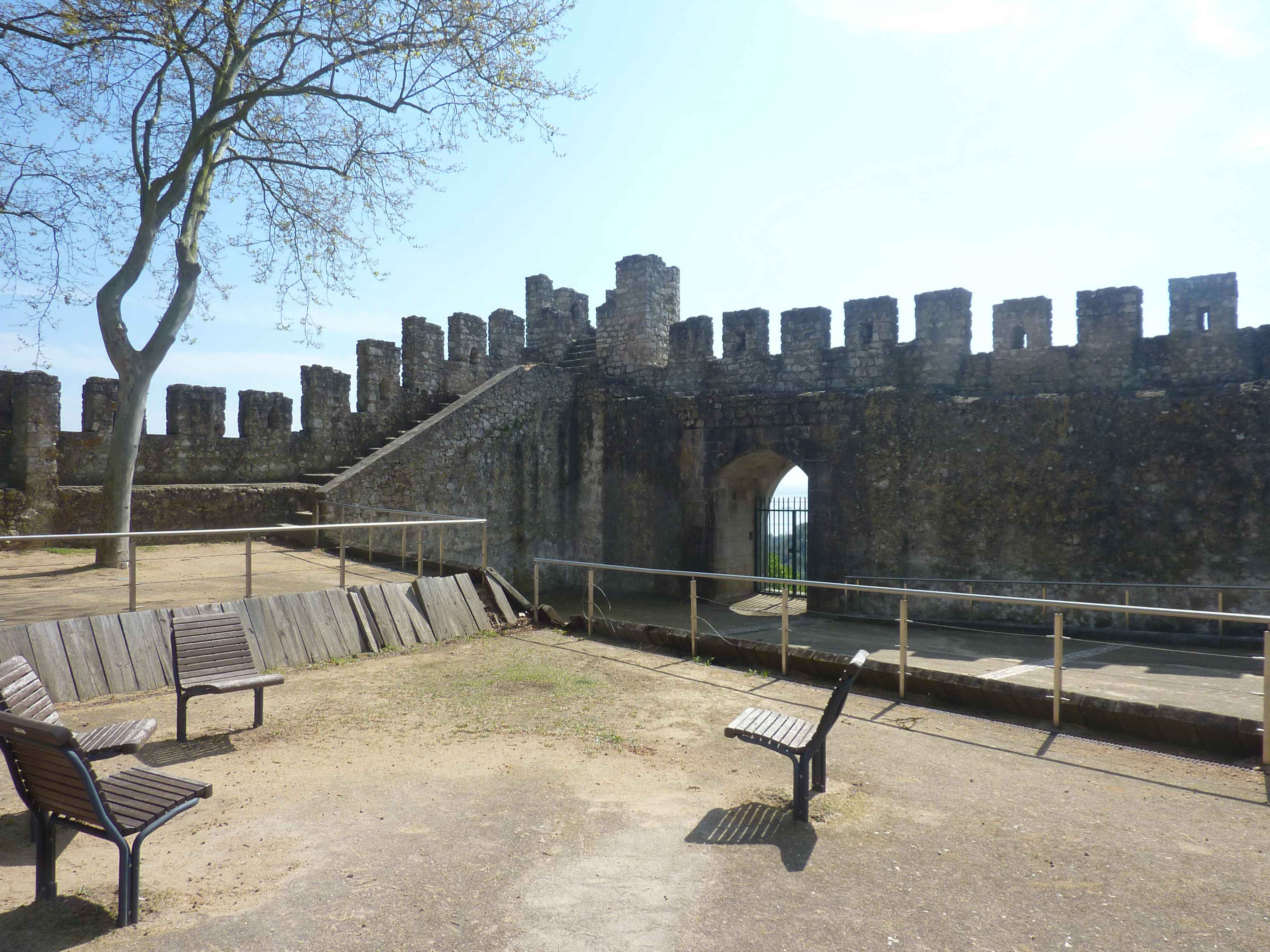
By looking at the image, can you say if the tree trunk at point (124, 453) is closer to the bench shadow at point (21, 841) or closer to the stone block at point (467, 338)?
the stone block at point (467, 338)

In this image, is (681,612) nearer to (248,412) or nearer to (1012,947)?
(248,412)

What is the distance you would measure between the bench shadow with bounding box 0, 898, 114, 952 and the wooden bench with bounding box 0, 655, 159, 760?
860 mm

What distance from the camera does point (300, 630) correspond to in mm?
7449

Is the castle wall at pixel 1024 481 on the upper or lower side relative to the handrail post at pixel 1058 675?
upper

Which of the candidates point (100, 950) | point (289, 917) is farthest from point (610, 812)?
point (100, 950)

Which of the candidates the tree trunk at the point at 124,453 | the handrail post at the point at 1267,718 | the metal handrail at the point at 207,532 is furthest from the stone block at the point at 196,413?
the handrail post at the point at 1267,718

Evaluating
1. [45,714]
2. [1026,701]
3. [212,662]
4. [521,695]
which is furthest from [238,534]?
[1026,701]

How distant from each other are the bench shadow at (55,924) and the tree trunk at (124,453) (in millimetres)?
8738

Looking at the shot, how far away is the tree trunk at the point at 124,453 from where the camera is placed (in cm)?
1076

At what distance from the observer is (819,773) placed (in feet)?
14.4

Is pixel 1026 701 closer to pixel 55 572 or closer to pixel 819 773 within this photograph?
pixel 819 773

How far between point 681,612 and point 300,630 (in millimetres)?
7735

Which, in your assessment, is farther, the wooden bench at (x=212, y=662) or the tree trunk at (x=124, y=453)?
the tree trunk at (x=124, y=453)

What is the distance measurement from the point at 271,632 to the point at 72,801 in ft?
14.8
